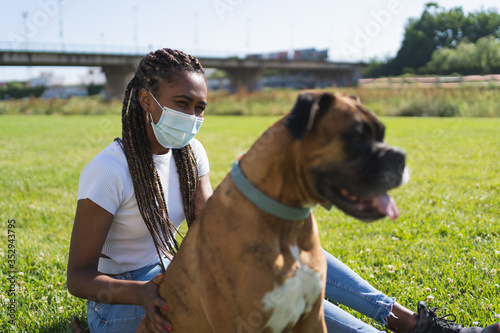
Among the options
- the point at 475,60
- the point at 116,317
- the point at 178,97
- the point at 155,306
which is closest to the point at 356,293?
the point at 155,306

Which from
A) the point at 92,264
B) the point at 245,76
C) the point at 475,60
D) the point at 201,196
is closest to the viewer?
the point at 92,264

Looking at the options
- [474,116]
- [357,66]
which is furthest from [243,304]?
[357,66]

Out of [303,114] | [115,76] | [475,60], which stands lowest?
[115,76]

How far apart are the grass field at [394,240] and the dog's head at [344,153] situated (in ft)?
6.15

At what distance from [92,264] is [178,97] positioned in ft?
3.65

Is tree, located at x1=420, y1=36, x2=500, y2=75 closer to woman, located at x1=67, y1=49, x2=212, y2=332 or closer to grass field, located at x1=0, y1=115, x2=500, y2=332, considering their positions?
grass field, located at x1=0, y1=115, x2=500, y2=332

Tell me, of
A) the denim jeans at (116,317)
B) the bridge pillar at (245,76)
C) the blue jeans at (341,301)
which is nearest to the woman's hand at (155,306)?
the denim jeans at (116,317)

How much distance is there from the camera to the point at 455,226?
4.71 m

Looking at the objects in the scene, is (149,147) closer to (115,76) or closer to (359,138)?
(359,138)

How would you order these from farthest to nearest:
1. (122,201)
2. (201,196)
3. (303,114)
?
(201,196) < (122,201) < (303,114)

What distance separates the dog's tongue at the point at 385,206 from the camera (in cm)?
178

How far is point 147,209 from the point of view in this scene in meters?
2.65

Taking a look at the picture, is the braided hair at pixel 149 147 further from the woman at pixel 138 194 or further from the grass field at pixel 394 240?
the grass field at pixel 394 240

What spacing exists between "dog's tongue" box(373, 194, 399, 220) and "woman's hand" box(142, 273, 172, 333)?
3.56 ft
